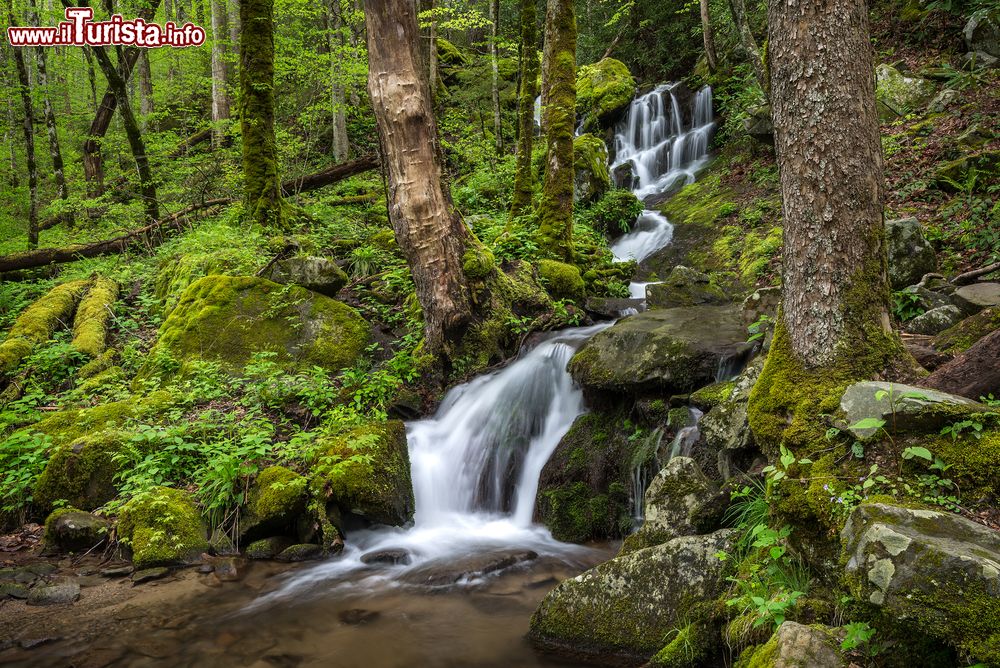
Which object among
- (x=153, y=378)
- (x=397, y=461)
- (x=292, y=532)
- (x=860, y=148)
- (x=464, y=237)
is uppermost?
(x=860, y=148)

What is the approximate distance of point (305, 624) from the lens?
14.5 feet

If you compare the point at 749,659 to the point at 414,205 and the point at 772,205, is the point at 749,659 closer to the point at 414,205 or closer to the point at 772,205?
the point at 414,205

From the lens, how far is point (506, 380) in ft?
24.5

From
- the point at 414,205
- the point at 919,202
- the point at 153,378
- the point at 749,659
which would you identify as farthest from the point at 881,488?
the point at 153,378

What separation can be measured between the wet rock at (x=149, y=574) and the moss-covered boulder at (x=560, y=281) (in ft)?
20.0

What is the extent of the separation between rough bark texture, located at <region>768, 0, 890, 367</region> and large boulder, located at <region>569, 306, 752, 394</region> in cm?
236

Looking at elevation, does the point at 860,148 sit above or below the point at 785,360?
above

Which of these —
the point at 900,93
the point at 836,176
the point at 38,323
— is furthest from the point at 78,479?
the point at 900,93

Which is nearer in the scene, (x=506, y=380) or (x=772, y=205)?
(x=506, y=380)

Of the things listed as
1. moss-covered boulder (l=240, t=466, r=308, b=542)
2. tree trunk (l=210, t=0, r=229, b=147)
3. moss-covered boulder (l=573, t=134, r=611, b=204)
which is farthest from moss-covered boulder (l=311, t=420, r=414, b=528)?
tree trunk (l=210, t=0, r=229, b=147)

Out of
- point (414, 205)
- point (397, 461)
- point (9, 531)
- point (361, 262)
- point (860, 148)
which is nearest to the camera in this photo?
point (860, 148)

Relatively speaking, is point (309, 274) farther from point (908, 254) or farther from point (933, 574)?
point (933, 574)

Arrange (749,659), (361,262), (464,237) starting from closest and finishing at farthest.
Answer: (749,659) < (464,237) < (361,262)

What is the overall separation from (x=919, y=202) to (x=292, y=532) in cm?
906
